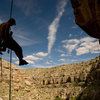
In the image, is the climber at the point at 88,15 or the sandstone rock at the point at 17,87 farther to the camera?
the sandstone rock at the point at 17,87

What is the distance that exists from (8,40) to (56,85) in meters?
91.0

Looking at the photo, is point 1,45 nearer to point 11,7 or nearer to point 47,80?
point 11,7

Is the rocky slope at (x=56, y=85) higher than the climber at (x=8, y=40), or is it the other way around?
the climber at (x=8, y=40)

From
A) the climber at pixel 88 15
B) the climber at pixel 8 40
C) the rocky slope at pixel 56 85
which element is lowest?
the rocky slope at pixel 56 85

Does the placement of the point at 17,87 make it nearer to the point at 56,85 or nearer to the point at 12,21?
the point at 12,21

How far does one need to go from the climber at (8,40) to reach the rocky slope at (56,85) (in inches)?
1238

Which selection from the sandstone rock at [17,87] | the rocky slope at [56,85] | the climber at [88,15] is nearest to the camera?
the climber at [88,15]

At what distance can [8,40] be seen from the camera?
3965 millimetres

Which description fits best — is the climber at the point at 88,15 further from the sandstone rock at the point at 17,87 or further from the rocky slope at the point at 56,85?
the sandstone rock at the point at 17,87

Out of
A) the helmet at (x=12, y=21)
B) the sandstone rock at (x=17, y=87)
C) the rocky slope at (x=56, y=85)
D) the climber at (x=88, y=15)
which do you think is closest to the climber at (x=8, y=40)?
the helmet at (x=12, y=21)

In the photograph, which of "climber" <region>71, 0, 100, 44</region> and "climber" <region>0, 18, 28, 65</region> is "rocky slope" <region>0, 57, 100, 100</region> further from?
"climber" <region>0, 18, 28, 65</region>

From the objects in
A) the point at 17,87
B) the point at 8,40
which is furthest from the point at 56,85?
the point at 8,40

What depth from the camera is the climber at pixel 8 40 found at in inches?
148

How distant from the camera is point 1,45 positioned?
4000mm
